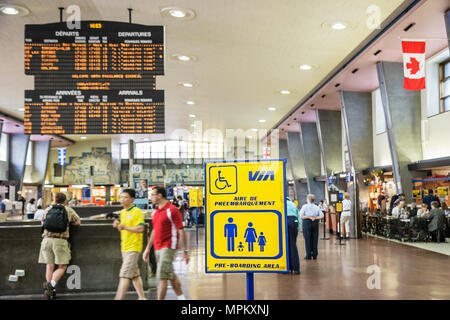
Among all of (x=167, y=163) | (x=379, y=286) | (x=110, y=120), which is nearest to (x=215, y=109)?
(x=110, y=120)

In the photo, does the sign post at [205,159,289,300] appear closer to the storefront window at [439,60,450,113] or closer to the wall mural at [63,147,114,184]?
the storefront window at [439,60,450,113]

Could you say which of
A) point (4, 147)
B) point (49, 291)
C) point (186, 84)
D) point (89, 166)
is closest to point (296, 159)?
point (186, 84)

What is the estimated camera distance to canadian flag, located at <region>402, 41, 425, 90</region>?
32.8 ft

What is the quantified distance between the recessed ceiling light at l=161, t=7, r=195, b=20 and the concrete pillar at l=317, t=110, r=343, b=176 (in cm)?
1257

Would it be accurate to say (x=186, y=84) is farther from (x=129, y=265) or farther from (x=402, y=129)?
(x=129, y=265)

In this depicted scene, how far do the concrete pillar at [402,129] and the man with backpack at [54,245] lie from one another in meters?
11.0

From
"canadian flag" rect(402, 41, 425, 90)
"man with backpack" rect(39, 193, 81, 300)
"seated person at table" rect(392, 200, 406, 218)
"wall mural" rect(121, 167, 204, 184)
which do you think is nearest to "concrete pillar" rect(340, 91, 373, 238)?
"seated person at table" rect(392, 200, 406, 218)

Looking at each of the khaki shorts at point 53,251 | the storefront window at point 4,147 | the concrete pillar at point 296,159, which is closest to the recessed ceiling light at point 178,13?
the khaki shorts at point 53,251

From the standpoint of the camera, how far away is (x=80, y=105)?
745 centimetres

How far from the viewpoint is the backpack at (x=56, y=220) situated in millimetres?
6230

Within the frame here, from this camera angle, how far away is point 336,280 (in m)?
7.25

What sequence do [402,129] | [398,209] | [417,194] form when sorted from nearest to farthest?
1. [398,209]
2. [402,129]
3. [417,194]

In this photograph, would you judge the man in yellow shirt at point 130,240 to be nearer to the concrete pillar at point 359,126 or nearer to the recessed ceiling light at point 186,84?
the recessed ceiling light at point 186,84

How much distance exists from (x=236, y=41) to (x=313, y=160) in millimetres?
15437
